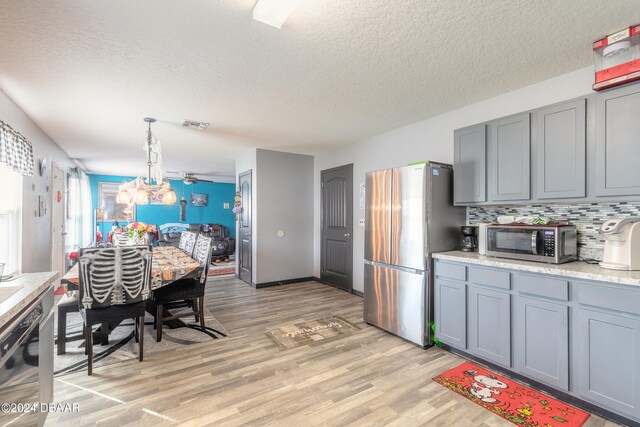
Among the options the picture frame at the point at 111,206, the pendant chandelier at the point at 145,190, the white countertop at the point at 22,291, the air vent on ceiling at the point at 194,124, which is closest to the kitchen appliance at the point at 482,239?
the white countertop at the point at 22,291

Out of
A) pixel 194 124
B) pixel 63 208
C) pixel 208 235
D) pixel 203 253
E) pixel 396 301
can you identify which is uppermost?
pixel 194 124

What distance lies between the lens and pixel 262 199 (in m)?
5.26

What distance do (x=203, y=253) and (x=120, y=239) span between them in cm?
192

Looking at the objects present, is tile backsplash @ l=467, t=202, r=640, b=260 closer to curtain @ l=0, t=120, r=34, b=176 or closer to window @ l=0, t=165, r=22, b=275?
curtain @ l=0, t=120, r=34, b=176

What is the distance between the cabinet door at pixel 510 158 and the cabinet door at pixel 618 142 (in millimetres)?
460

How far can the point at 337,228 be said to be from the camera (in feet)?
16.9

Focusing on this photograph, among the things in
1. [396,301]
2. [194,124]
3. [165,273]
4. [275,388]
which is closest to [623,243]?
[396,301]

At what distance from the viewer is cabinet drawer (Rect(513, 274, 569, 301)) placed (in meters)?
2.02

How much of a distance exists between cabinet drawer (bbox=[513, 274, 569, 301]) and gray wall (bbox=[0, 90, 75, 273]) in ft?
15.8

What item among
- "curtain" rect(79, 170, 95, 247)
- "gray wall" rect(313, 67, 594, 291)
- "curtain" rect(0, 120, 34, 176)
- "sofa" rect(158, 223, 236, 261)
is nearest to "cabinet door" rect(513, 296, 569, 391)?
"gray wall" rect(313, 67, 594, 291)

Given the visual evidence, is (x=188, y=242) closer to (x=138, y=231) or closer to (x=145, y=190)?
(x=138, y=231)

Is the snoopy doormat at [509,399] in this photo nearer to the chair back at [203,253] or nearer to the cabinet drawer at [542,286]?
the cabinet drawer at [542,286]

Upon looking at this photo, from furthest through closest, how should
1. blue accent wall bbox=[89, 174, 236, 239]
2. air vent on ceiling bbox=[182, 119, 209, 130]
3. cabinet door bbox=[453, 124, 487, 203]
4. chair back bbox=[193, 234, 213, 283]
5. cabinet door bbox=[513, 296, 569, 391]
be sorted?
blue accent wall bbox=[89, 174, 236, 239]
air vent on ceiling bbox=[182, 119, 209, 130]
chair back bbox=[193, 234, 213, 283]
cabinet door bbox=[453, 124, 487, 203]
cabinet door bbox=[513, 296, 569, 391]

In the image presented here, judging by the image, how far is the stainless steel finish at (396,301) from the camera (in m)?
2.89
